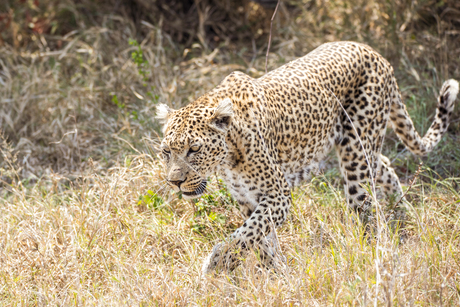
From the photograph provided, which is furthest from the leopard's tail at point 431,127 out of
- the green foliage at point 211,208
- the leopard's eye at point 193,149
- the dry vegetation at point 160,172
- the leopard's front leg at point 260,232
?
the leopard's eye at point 193,149

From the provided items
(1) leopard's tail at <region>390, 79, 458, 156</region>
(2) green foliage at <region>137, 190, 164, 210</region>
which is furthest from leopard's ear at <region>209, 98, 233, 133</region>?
(1) leopard's tail at <region>390, 79, 458, 156</region>

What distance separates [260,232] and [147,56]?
499 cm

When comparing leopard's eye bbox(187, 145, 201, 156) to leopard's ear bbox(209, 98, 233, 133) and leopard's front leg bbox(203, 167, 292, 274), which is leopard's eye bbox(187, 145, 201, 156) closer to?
leopard's ear bbox(209, 98, 233, 133)

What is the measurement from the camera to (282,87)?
489cm

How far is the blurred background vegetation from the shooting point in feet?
23.4

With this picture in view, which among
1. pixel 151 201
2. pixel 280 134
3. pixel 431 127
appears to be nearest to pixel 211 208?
pixel 151 201

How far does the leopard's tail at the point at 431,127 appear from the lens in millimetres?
5383

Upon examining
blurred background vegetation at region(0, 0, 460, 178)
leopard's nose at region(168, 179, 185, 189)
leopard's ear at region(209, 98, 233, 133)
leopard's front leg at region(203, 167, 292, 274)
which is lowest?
blurred background vegetation at region(0, 0, 460, 178)

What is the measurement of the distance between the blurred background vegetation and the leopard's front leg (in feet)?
7.26

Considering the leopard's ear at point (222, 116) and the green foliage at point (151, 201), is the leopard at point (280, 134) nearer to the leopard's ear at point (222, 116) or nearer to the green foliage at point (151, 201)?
the leopard's ear at point (222, 116)

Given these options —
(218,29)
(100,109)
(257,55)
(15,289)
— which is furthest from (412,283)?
(218,29)

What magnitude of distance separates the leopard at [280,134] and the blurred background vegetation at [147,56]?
137 centimetres

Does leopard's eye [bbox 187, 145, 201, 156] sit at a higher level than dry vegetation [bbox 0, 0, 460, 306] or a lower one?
higher

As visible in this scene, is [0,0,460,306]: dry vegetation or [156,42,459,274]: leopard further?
[156,42,459,274]: leopard
